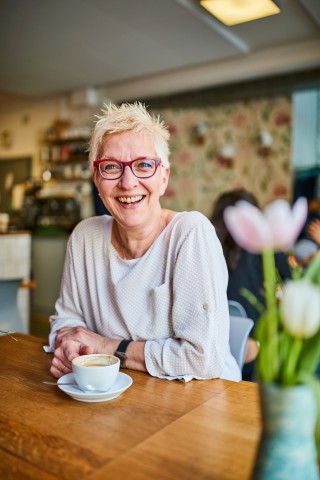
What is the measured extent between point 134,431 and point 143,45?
179 inches

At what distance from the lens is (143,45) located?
4793 mm

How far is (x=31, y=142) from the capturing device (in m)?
7.43

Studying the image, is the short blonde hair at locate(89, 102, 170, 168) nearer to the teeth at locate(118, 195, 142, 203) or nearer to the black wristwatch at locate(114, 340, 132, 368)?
the teeth at locate(118, 195, 142, 203)

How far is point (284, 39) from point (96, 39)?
6.10 ft

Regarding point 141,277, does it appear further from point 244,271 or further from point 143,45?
point 143,45

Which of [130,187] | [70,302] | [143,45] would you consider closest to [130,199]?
[130,187]

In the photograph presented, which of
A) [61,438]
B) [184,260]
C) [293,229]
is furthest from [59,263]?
[293,229]

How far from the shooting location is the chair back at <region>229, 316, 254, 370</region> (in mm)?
1523

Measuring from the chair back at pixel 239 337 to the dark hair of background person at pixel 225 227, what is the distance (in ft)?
3.03

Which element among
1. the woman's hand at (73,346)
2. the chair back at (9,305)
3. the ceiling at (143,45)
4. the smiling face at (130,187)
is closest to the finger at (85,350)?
the woman's hand at (73,346)

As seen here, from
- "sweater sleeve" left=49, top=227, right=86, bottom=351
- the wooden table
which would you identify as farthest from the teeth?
the wooden table

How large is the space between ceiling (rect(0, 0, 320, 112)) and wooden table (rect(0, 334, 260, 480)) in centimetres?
351

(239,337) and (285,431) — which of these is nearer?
(285,431)

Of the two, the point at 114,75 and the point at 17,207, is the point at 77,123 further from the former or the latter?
the point at 17,207
